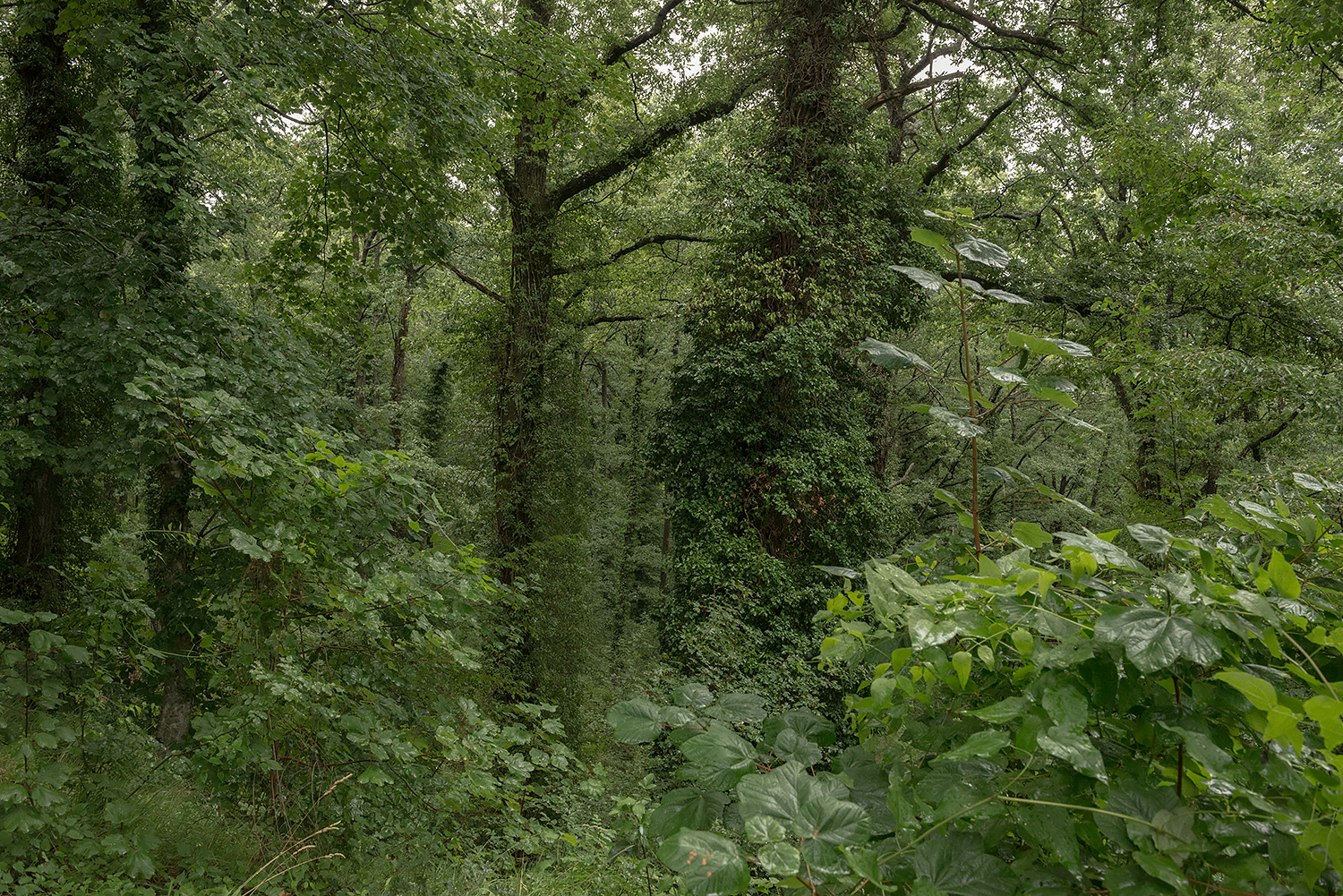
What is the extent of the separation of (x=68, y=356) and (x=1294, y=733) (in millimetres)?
6070

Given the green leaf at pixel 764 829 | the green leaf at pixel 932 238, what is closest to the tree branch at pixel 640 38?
the green leaf at pixel 932 238

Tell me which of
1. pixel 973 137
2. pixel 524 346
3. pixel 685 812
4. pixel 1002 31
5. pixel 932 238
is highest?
pixel 1002 31

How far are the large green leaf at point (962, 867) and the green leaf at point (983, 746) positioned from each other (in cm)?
15

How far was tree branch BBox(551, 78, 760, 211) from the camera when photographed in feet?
36.7

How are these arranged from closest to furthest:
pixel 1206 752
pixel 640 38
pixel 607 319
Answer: pixel 1206 752
pixel 640 38
pixel 607 319

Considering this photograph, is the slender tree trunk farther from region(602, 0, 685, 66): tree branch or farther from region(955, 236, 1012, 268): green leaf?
region(955, 236, 1012, 268): green leaf

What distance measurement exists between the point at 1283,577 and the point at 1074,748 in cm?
40

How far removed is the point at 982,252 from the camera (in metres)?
1.46

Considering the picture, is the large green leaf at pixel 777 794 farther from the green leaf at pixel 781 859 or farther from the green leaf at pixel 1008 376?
the green leaf at pixel 1008 376

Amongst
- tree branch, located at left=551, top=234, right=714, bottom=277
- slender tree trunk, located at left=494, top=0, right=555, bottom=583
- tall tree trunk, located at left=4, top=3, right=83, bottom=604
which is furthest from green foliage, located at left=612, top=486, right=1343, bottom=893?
tree branch, located at left=551, top=234, right=714, bottom=277

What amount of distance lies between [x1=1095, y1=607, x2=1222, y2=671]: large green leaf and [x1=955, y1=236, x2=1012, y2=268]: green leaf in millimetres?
775

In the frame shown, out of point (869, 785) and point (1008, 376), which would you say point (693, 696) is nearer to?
point (869, 785)

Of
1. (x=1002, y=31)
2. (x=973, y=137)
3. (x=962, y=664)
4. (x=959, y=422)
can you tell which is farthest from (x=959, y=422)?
(x=973, y=137)

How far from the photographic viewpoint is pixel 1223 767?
33.0 inches
